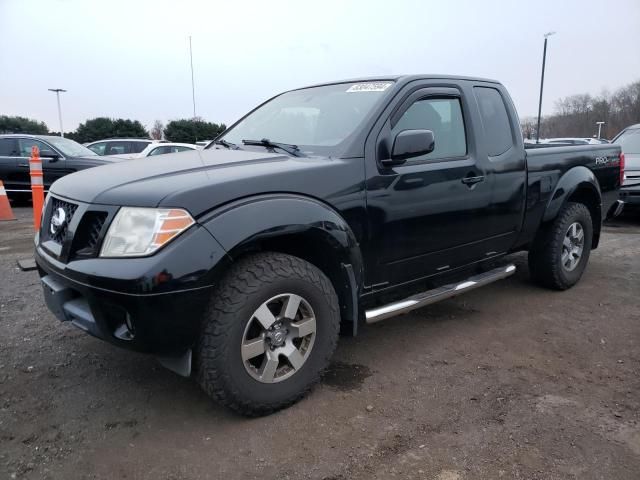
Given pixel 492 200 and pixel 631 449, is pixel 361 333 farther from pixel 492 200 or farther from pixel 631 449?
pixel 631 449

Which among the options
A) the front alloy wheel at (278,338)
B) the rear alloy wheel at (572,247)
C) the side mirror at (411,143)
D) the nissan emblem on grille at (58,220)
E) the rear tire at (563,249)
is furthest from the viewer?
the rear alloy wheel at (572,247)

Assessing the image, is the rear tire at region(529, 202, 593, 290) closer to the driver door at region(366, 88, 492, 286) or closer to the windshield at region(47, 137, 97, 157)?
the driver door at region(366, 88, 492, 286)

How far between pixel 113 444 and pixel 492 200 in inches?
113

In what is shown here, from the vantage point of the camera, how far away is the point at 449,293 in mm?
3412

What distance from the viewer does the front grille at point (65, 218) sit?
98.9 inches

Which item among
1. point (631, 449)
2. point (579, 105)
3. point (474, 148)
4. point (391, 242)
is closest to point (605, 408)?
point (631, 449)

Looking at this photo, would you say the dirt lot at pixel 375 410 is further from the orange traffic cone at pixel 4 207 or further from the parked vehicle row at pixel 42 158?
the parked vehicle row at pixel 42 158

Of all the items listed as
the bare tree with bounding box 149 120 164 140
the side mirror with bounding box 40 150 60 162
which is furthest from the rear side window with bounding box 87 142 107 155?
the bare tree with bounding box 149 120 164 140

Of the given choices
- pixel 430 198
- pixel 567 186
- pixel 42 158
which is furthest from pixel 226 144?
pixel 42 158

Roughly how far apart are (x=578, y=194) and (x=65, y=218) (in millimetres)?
4317

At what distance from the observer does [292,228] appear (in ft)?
8.17

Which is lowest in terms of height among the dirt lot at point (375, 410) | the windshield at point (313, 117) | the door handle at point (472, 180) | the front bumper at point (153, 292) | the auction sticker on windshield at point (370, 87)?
the dirt lot at point (375, 410)

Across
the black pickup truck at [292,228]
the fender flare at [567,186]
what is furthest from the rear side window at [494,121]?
the fender flare at [567,186]

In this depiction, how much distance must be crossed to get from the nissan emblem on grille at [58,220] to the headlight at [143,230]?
1.56 ft
